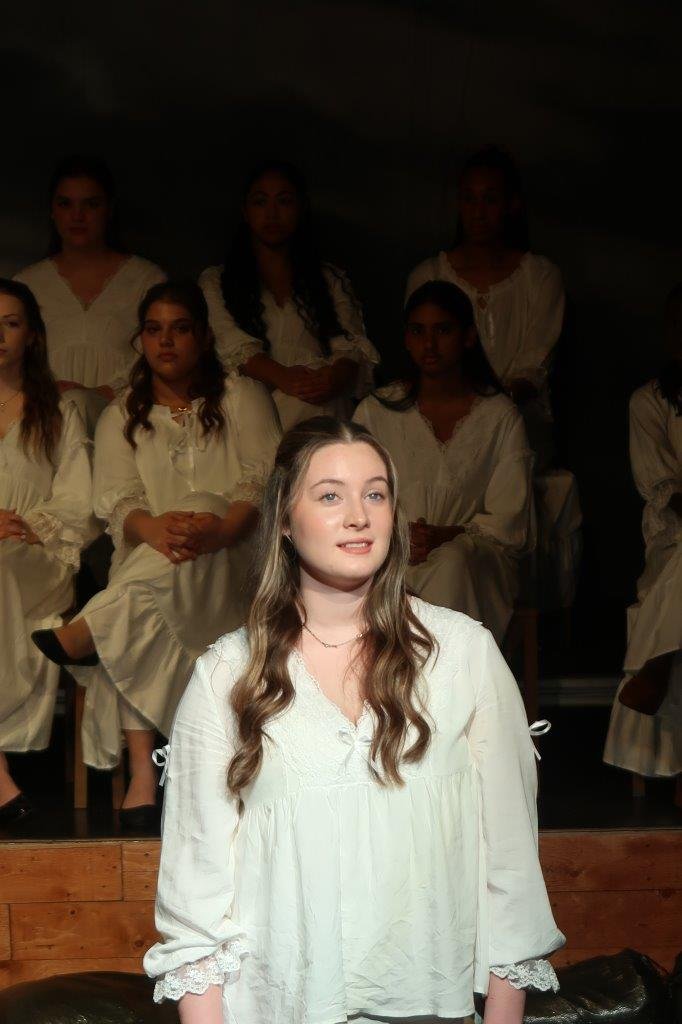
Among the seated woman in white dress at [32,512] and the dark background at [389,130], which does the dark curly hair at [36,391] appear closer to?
the seated woman in white dress at [32,512]

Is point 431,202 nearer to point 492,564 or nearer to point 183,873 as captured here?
point 492,564

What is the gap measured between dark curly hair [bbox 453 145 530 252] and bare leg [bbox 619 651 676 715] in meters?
1.61

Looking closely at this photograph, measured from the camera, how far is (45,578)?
4.14 m

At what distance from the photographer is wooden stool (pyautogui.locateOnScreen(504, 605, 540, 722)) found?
4090 mm

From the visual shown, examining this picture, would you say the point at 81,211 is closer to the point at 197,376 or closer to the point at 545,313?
the point at 197,376

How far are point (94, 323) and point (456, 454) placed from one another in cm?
126

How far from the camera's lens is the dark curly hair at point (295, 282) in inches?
188

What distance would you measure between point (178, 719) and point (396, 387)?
8.26 ft

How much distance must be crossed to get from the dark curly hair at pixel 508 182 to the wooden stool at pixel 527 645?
4.45 feet

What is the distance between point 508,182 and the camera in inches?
191

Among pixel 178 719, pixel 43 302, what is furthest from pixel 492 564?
pixel 178 719

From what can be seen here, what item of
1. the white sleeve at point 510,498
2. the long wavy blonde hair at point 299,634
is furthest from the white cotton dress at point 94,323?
the long wavy blonde hair at point 299,634

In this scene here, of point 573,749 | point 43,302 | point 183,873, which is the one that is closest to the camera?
point 183,873

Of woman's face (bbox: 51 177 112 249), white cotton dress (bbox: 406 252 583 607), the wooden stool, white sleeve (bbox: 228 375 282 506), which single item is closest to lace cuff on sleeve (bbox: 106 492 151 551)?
white sleeve (bbox: 228 375 282 506)
